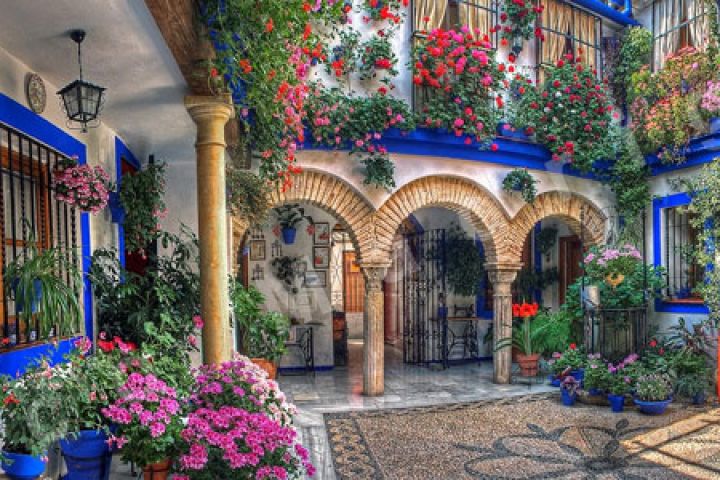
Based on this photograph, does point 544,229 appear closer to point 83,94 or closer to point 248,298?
point 248,298

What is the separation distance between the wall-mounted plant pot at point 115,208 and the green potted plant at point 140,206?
0.05 metres

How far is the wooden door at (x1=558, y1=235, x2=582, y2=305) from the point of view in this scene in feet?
33.3

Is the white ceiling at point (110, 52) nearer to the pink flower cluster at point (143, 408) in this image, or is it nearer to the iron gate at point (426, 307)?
the pink flower cluster at point (143, 408)

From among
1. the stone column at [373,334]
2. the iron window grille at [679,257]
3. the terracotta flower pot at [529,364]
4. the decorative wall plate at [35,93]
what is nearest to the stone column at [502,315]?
the terracotta flower pot at [529,364]

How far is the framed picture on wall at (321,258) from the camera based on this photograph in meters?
9.34

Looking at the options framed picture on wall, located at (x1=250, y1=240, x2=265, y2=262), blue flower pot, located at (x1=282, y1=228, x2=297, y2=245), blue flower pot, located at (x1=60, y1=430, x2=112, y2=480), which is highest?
blue flower pot, located at (x1=282, y1=228, x2=297, y2=245)

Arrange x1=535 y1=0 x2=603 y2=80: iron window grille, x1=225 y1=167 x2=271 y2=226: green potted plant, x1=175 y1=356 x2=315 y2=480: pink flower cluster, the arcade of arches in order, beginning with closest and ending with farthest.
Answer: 1. x1=175 y1=356 x2=315 y2=480: pink flower cluster
2. x1=225 y1=167 x2=271 y2=226: green potted plant
3. the arcade of arches
4. x1=535 y1=0 x2=603 y2=80: iron window grille

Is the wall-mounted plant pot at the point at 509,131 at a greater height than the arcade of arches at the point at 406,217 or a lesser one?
greater

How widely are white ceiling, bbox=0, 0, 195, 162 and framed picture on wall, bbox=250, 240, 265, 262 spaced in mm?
4831

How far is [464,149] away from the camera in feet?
23.8

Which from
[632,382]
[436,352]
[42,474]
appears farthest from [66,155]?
[436,352]

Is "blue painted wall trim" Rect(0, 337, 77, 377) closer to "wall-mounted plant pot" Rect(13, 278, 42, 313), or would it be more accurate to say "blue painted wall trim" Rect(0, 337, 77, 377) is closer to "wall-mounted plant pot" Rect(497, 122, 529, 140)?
"wall-mounted plant pot" Rect(13, 278, 42, 313)

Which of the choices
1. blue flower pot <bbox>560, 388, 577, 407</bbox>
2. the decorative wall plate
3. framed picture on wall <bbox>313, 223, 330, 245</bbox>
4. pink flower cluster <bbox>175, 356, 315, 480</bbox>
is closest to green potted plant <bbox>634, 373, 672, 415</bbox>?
blue flower pot <bbox>560, 388, 577, 407</bbox>

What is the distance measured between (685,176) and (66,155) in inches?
305
